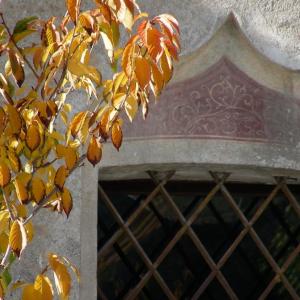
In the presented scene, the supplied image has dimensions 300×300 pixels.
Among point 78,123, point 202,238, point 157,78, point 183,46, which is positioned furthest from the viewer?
point 202,238

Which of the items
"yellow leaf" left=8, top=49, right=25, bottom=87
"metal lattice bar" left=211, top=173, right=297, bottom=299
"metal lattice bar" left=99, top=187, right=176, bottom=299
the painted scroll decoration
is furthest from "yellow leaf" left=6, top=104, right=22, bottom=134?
"metal lattice bar" left=211, top=173, right=297, bottom=299

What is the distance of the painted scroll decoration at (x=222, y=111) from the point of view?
14.3ft

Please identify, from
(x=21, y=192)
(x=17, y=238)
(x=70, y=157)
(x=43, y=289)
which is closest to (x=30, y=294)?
(x=43, y=289)

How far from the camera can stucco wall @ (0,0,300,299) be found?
165 inches

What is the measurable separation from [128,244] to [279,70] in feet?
3.32

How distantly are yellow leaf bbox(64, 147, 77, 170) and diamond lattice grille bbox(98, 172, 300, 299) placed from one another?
1.39 m

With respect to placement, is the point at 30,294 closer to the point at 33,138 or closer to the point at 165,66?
the point at 33,138

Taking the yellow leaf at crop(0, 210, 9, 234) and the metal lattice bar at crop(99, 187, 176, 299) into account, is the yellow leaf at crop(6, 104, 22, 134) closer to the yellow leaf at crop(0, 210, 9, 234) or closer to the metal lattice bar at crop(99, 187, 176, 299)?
the yellow leaf at crop(0, 210, 9, 234)

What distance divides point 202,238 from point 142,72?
2445mm

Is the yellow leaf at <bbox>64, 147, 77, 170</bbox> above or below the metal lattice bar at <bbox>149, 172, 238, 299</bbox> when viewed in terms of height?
below

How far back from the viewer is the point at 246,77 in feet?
14.7

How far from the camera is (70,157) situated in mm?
3102

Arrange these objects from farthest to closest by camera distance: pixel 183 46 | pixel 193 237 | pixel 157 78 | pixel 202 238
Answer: pixel 202 238 → pixel 193 237 → pixel 183 46 → pixel 157 78

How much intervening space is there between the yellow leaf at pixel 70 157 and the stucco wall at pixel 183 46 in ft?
3.57
